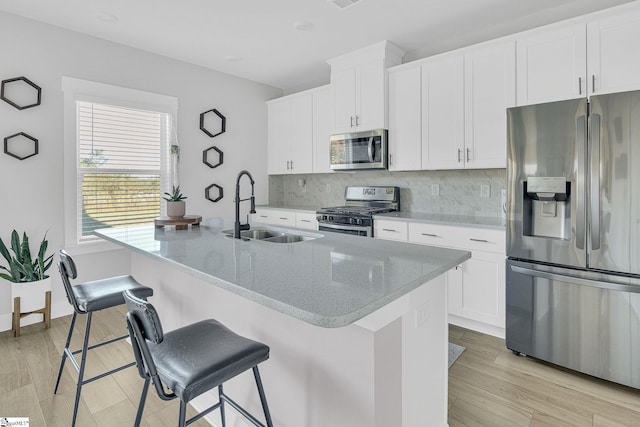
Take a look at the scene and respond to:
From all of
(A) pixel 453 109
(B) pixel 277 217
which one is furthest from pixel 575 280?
(B) pixel 277 217

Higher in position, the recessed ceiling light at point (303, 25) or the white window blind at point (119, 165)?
the recessed ceiling light at point (303, 25)

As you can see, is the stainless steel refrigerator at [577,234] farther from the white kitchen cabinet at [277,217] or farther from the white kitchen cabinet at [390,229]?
the white kitchen cabinet at [277,217]

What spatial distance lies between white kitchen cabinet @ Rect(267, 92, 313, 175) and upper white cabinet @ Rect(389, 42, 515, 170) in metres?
1.25

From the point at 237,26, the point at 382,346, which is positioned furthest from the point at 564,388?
the point at 237,26

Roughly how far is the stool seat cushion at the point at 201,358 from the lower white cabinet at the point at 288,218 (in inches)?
108

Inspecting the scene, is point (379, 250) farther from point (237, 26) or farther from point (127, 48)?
point (127, 48)

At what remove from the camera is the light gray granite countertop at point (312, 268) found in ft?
3.28

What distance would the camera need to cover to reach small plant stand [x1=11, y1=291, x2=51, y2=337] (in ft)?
9.41

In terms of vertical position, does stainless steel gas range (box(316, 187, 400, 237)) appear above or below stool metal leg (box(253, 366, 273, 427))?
above

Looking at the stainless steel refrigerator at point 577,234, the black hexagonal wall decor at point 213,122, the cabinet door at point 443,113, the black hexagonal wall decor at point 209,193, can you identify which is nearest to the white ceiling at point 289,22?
the cabinet door at point 443,113

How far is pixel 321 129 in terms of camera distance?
4.37 m

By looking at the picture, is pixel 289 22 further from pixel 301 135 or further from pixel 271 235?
pixel 271 235

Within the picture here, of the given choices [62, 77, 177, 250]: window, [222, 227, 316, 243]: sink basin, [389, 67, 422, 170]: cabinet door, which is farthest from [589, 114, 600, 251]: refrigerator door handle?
[62, 77, 177, 250]: window

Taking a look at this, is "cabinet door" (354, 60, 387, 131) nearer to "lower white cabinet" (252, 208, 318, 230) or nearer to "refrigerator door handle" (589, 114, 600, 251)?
"lower white cabinet" (252, 208, 318, 230)
